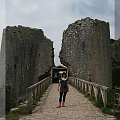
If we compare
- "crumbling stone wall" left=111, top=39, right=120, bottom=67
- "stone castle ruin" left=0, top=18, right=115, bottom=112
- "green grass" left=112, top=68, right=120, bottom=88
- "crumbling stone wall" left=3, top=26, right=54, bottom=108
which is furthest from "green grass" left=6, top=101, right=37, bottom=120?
"crumbling stone wall" left=111, top=39, right=120, bottom=67

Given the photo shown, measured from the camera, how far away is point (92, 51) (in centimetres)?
2311

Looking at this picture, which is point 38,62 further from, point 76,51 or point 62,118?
point 62,118

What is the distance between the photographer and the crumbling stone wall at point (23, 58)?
25.0 metres

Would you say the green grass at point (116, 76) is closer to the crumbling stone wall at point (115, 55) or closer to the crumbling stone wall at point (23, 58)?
the crumbling stone wall at point (115, 55)

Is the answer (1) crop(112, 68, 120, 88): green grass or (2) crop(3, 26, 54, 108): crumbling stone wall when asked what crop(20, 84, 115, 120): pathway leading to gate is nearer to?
(2) crop(3, 26, 54, 108): crumbling stone wall

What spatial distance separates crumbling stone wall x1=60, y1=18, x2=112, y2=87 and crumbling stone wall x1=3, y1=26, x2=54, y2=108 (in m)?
3.96

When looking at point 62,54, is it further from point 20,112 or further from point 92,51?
point 20,112

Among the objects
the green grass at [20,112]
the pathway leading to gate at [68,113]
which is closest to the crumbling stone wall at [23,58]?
the pathway leading to gate at [68,113]

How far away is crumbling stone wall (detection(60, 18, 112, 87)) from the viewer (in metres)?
22.9

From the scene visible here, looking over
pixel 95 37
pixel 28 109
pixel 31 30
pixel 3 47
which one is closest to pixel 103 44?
pixel 95 37

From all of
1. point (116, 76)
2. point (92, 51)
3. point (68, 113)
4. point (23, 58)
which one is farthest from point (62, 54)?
point (68, 113)

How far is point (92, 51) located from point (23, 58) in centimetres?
619

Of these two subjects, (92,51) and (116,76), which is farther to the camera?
(116,76)

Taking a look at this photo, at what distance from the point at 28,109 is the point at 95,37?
13931mm
